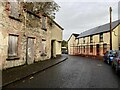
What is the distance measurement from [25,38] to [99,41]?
26483 mm

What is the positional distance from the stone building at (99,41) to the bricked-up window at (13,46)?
25.6m

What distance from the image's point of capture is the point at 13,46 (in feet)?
50.8

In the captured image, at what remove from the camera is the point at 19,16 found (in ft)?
54.1

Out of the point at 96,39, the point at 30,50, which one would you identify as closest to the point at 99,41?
the point at 96,39

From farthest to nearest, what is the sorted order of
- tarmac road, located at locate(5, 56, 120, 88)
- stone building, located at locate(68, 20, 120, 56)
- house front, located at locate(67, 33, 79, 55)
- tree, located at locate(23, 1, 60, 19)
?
house front, located at locate(67, 33, 79, 55) → stone building, located at locate(68, 20, 120, 56) → tree, located at locate(23, 1, 60, 19) → tarmac road, located at locate(5, 56, 120, 88)

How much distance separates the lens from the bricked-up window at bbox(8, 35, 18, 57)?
49.2 ft

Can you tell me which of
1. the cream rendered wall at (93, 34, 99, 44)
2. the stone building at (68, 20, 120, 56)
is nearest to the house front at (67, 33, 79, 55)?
the stone building at (68, 20, 120, 56)

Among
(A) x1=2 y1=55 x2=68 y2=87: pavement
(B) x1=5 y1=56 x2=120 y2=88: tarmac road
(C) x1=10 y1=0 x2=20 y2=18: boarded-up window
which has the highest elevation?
(C) x1=10 y1=0 x2=20 y2=18: boarded-up window

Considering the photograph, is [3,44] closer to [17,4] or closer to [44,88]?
[17,4]

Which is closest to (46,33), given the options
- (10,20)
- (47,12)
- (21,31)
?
(47,12)

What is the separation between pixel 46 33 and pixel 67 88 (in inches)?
666

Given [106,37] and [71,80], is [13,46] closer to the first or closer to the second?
[71,80]

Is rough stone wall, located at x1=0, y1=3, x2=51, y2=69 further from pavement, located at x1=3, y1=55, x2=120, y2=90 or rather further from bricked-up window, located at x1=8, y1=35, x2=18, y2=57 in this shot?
pavement, located at x1=3, y1=55, x2=120, y2=90

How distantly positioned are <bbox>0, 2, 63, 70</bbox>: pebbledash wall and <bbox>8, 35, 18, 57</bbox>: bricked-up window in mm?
194
